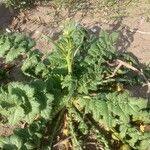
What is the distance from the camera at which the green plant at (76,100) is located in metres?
4.19

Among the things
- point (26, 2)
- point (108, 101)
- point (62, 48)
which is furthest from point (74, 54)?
point (26, 2)

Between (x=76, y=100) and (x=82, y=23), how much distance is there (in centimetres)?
185

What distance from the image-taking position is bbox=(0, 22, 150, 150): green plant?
419 cm

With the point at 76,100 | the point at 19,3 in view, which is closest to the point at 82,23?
the point at 19,3

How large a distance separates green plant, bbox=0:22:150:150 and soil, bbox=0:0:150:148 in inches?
35.4

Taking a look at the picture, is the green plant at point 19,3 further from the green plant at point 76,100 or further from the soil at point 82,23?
the green plant at point 76,100

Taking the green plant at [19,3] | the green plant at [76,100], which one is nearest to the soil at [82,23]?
the green plant at [19,3]

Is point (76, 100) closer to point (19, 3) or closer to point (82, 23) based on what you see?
point (82, 23)

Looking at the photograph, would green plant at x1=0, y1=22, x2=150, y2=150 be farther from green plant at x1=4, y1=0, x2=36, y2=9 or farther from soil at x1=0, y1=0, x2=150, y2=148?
green plant at x1=4, y1=0, x2=36, y2=9

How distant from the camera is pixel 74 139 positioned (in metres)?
4.55

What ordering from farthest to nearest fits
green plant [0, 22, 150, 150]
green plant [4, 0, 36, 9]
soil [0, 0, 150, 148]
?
green plant [4, 0, 36, 9]
soil [0, 0, 150, 148]
green plant [0, 22, 150, 150]

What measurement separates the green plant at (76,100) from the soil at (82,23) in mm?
899

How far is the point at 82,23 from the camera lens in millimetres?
6375

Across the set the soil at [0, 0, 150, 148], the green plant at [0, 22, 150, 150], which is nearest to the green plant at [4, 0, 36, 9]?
the soil at [0, 0, 150, 148]
